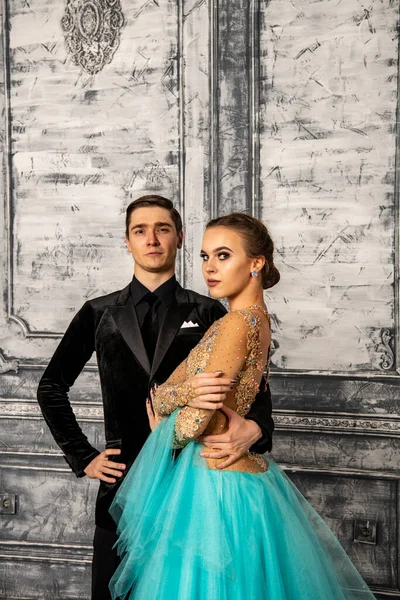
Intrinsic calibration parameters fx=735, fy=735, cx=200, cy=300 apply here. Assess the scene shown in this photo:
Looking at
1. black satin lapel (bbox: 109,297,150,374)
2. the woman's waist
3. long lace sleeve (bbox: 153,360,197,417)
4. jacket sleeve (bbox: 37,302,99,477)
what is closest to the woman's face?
long lace sleeve (bbox: 153,360,197,417)

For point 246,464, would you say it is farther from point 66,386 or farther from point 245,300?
point 66,386

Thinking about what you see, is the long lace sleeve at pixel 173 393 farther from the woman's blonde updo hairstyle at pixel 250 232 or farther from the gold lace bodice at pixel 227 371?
the woman's blonde updo hairstyle at pixel 250 232

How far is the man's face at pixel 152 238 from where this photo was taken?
2.50 m

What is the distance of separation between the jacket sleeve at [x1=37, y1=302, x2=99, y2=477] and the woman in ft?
1.59

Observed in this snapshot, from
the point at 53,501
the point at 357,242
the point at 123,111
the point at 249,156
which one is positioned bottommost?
the point at 53,501

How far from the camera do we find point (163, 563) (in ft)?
6.59

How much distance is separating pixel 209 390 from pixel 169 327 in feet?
1.67

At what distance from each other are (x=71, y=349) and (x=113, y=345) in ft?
0.83

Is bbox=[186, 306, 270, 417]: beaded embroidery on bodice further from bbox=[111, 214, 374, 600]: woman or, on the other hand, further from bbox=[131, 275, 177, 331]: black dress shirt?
bbox=[131, 275, 177, 331]: black dress shirt

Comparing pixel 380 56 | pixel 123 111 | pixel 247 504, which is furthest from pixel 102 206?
pixel 247 504

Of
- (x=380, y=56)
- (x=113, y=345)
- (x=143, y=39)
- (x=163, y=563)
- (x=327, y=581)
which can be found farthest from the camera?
(x=143, y=39)

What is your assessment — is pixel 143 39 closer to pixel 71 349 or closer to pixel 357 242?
pixel 357 242

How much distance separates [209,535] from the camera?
2.01 metres

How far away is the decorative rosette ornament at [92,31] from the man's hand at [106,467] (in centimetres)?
229
